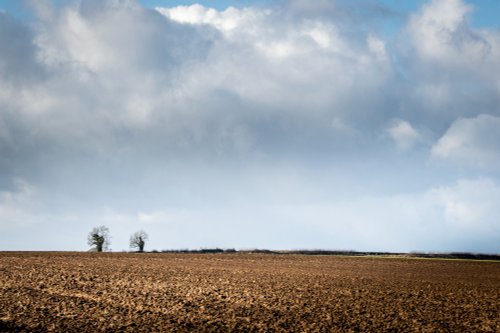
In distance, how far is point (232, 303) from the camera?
27250mm

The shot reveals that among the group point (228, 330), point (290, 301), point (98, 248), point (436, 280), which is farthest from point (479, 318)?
point (98, 248)

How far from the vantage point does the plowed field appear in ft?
74.1

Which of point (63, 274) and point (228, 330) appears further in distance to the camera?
point (63, 274)

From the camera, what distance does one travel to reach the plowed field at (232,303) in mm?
22594

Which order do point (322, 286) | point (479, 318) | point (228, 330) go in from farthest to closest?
point (322, 286)
point (479, 318)
point (228, 330)

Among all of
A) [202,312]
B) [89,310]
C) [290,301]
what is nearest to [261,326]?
[202,312]

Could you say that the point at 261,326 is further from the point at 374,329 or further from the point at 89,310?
the point at 89,310

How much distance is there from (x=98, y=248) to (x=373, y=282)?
2644 inches

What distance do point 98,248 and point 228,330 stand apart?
78629 mm

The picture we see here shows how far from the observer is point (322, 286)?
35625 mm

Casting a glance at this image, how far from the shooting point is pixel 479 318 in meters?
25.7

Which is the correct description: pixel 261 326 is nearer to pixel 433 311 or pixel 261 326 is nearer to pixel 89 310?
pixel 89 310

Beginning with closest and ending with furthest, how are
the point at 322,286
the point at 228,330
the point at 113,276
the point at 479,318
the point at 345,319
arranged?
the point at 228,330
the point at 345,319
the point at 479,318
the point at 322,286
the point at 113,276

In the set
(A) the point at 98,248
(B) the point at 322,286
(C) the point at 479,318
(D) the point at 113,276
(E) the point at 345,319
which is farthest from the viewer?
(A) the point at 98,248
